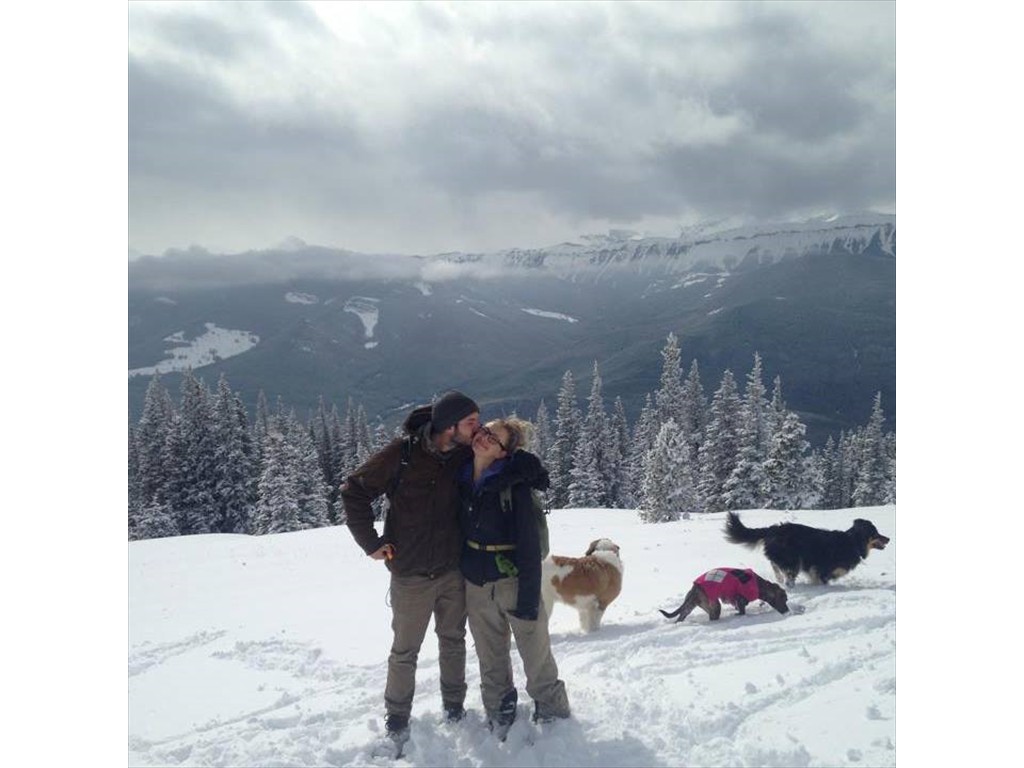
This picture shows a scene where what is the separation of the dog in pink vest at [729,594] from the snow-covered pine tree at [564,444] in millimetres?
38665

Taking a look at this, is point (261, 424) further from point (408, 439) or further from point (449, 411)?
point (449, 411)

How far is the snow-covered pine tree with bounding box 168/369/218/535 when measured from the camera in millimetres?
42281

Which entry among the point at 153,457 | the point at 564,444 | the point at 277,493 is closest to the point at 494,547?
the point at 277,493

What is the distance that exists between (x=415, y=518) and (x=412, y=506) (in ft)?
0.31

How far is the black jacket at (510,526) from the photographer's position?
196 inches

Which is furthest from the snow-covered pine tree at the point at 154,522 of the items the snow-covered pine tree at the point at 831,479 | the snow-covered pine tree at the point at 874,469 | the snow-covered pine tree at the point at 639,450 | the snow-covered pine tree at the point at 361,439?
the snow-covered pine tree at the point at 831,479

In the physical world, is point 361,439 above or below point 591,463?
above

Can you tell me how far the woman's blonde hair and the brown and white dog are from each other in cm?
261

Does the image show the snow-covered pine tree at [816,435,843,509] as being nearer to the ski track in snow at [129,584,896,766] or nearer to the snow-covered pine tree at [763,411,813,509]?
the snow-covered pine tree at [763,411,813,509]

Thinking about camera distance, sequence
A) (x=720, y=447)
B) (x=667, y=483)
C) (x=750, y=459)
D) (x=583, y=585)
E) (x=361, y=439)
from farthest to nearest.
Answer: (x=361, y=439) → (x=720, y=447) → (x=750, y=459) → (x=667, y=483) → (x=583, y=585)

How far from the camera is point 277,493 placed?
39.6 m

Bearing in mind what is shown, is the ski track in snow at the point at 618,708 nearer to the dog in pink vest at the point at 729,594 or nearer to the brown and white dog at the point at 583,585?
the dog in pink vest at the point at 729,594
